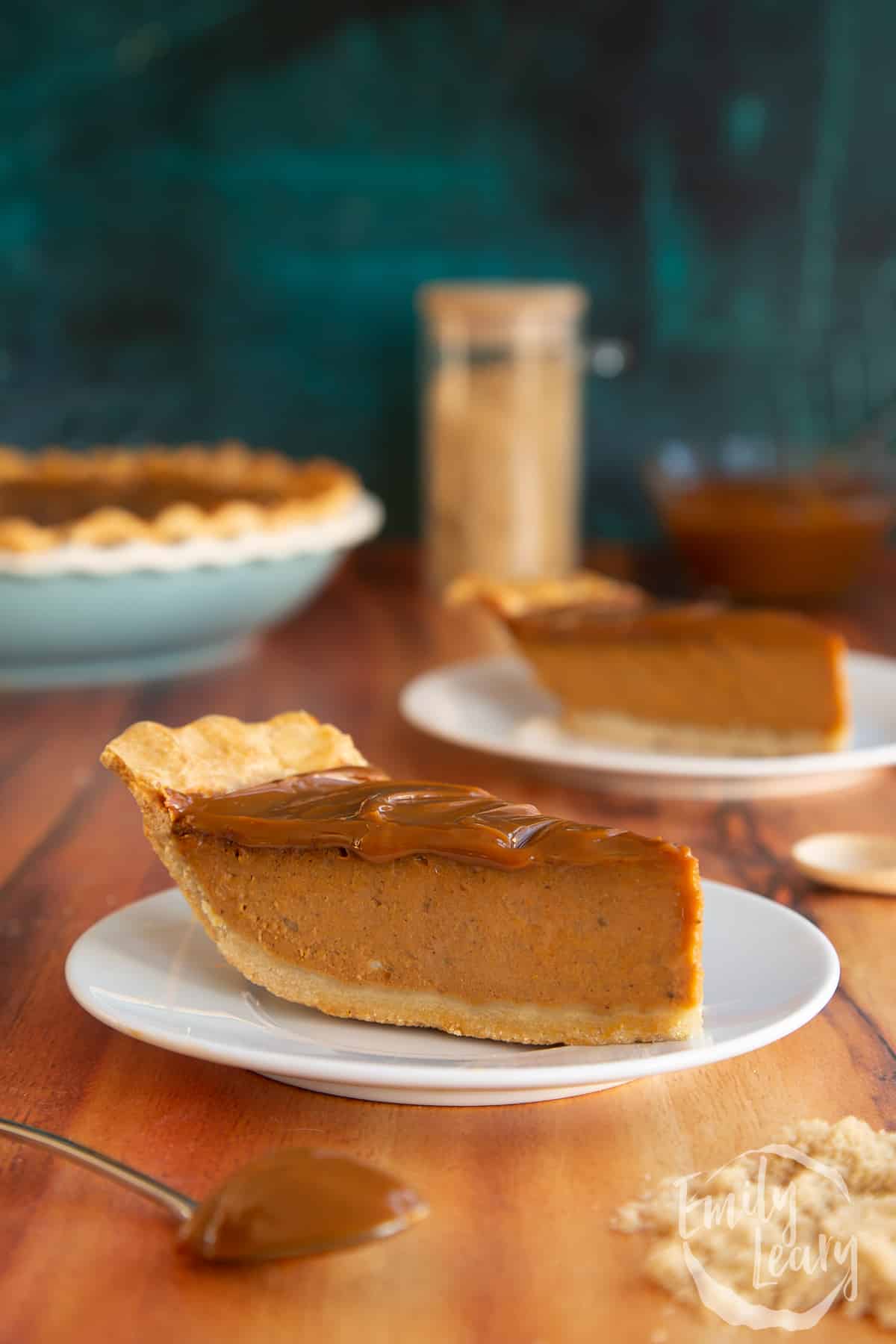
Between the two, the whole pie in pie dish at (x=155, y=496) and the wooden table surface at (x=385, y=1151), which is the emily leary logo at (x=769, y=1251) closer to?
the wooden table surface at (x=385, y=1151)

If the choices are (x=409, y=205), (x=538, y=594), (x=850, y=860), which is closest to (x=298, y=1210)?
(x=850, y=860)

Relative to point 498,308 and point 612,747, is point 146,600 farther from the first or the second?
point 498,308

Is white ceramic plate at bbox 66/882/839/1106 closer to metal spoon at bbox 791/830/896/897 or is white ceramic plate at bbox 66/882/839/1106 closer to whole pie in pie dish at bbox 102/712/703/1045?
whole pie in pie dish at bbox 102/712/703/1045

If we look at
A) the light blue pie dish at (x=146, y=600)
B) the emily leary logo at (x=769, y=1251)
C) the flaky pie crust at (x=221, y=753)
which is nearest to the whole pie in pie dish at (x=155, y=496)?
the light blue pie dish at (x=146, y=600)

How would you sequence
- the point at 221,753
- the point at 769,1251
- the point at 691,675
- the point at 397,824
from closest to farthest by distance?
the point at 769,1251 → the point at 397,824 → the point at 221,753 → the point at 691,675

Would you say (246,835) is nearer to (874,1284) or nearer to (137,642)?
(874,1284)

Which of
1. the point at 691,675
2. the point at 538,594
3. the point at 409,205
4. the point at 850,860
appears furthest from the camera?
the point at 409,205

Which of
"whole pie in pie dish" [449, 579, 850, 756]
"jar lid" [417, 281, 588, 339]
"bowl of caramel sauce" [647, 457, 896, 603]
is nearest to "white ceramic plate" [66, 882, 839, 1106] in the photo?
"whole pie in pie dish" [449, 579, 850, 756]

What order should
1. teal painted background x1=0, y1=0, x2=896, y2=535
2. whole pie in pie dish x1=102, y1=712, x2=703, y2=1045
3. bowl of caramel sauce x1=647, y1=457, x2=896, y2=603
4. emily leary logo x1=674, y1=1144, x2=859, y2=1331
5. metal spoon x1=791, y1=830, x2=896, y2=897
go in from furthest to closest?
teal painted background x1=0, y1=0, x2=896, y2=535 < bowl of caramel sauce x1=647, y1=457, x2=896, y2=603 < metal spoon x1=791, y1=830, x2=896, y2=897 < whole pie in pie dish x1=102, y1=712, x2=703, y2=1045 < emily leary logo x1=674, y1=1144, x2=859, y2=1331

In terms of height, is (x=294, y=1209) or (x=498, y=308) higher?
(x=498, y=308)
